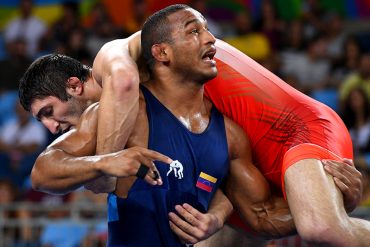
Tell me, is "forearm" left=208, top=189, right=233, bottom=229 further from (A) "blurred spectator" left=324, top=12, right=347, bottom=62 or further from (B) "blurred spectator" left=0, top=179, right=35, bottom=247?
(A) "blurred spectator" left=324, top=12, right=347, bottom=62

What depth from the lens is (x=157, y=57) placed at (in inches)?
188

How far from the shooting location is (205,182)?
189 inches

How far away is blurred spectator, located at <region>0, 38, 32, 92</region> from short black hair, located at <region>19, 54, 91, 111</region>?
228 inches

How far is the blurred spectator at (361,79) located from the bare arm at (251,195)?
13.2 feet

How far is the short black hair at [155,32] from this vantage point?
15.6 feet

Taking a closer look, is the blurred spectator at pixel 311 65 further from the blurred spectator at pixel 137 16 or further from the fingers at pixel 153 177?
the fingers at pixel 153 177

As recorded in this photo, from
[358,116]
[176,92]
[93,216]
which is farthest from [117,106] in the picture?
[358,116]

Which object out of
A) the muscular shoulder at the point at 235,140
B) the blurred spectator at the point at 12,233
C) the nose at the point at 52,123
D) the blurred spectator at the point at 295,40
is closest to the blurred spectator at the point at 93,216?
the blurred spectator at the point at 12,233

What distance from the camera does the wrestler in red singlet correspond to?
4.93 meters

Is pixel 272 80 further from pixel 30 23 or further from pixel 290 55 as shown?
pixel 30 23

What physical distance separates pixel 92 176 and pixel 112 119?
0.31m

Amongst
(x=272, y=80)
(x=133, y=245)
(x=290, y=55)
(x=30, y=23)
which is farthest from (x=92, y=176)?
(x=30, y=23)

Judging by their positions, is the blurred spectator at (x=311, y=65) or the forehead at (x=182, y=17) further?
the blurred spectator at (x=311, y=65)

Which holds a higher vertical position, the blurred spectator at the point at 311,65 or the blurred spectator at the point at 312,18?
the blurred spectator at the point at 312,18
